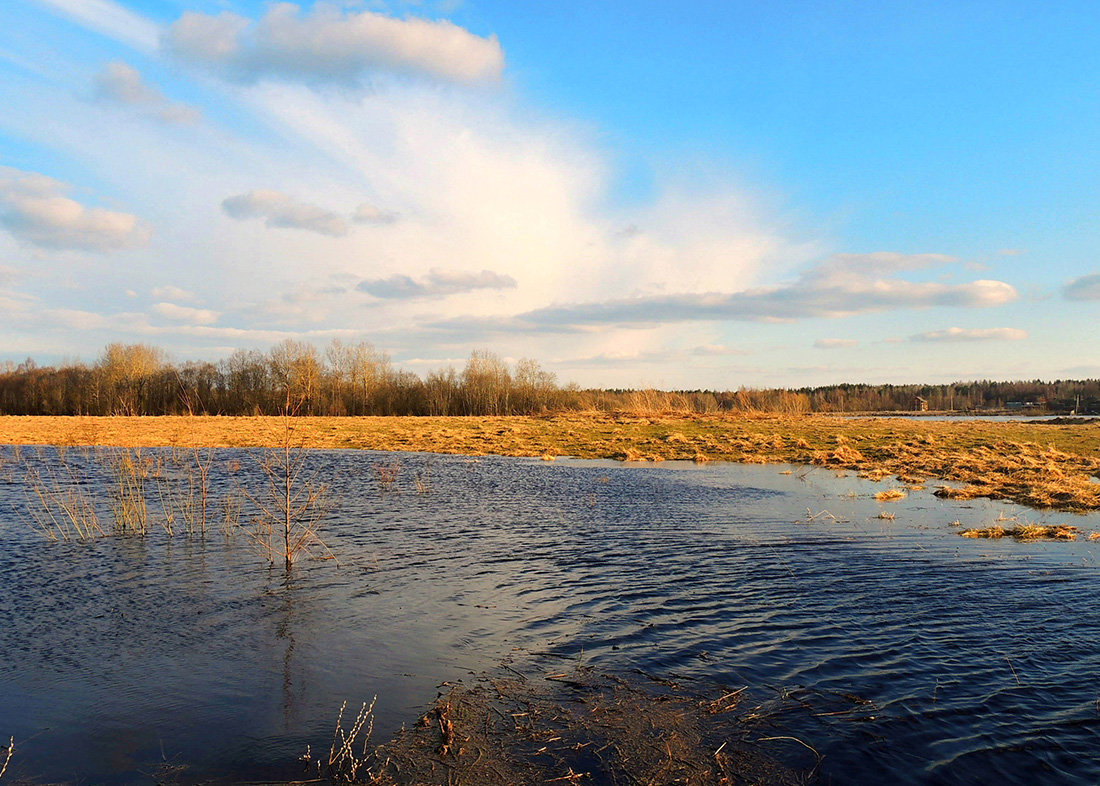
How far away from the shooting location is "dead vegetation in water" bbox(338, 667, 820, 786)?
5.54 metres

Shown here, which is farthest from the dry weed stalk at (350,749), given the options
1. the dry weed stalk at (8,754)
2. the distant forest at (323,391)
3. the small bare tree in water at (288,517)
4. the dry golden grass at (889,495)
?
the distant forest at (323,391)

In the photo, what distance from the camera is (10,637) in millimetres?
8859

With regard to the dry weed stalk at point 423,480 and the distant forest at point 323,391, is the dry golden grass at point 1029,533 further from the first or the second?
the distant forest at point 323,391

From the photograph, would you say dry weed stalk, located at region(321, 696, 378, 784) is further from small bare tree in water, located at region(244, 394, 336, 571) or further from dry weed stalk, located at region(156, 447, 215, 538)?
dry weed stalk, located at region(156, 447, 215, 538)

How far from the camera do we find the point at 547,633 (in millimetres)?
9070

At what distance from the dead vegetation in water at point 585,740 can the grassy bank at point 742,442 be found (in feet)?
61.3

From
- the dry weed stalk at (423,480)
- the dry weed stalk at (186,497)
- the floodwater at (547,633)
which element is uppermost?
the dry weed stalk at (186,497)

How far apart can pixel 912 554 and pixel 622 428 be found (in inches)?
1385

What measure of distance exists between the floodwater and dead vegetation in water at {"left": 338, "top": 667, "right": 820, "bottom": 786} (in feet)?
1.50

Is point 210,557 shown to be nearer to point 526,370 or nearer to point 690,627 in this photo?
point 690,627

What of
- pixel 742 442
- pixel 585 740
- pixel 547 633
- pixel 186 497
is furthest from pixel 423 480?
pixel 742 442

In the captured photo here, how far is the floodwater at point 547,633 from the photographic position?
20.4ft

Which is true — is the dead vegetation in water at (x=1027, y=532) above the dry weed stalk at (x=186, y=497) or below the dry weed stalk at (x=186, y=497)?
below

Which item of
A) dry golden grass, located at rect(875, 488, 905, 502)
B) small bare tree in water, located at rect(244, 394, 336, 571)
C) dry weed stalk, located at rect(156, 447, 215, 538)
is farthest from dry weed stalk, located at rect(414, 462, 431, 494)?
dry golden grass, located at rect(875, 488, 905, 502)
